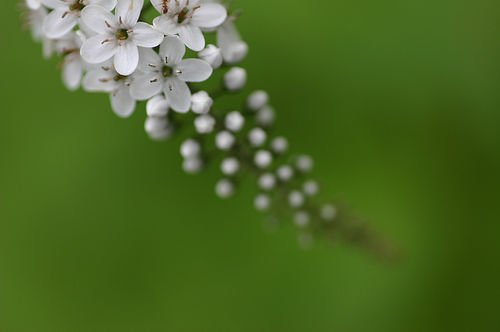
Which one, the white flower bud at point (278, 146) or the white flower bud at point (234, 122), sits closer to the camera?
the white flower bud at point (234, 122)

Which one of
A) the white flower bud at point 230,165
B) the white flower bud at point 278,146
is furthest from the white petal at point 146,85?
the white flower bud at point 278,146

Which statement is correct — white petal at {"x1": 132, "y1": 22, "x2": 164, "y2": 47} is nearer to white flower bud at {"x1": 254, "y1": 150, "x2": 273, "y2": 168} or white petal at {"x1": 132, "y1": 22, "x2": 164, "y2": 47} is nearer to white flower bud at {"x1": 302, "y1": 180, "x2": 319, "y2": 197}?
white flower bud at {"x1": 254, "y1": 150, "x2": 273, "y2": 168}

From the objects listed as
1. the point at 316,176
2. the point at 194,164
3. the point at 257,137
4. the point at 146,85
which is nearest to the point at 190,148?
the point at 194,164

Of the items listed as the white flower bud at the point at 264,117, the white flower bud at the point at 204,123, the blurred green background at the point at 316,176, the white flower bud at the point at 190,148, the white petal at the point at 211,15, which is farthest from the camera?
the blurred green background at the point at 316,176

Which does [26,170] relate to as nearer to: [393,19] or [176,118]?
[176,118]

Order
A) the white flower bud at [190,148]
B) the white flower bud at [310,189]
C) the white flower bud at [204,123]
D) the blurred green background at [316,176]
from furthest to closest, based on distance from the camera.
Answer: the blurred green background at [316,176] < the white flower bud at [310,189] < the white flower bud at [190,148] < the white flower bud at [204,123]

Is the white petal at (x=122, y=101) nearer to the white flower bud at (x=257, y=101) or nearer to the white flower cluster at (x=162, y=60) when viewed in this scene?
the white flower cluster at (x=162, y=60)

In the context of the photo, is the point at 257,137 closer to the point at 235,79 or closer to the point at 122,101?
the point at 235,79
